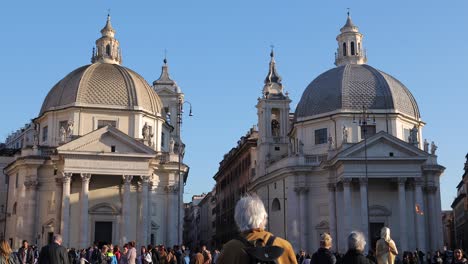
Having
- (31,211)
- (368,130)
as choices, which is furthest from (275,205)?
(31,211)

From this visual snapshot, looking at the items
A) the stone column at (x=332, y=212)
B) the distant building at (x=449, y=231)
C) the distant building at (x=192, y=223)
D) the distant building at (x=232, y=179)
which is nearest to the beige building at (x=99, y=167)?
the stone column at (x=332, y=212)

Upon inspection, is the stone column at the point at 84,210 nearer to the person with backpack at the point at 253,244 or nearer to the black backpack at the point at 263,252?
the person with backpack at the point at 253,244

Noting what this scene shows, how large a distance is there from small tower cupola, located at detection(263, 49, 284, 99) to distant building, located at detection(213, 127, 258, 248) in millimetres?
7853

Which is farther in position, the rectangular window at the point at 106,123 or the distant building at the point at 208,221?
the distant building at the point at 208,221

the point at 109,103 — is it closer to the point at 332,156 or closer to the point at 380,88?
the point at 332,156

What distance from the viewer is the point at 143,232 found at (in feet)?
172

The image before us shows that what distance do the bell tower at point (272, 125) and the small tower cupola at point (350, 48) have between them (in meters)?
7.61

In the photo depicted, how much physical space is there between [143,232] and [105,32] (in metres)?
23.7

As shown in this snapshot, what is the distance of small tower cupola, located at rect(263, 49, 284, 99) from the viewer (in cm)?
7169

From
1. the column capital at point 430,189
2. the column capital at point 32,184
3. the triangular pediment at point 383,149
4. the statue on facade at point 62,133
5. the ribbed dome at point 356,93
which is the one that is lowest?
the column capital at point 430,189

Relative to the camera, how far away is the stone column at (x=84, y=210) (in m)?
50.6

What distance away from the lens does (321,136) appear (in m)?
62.5

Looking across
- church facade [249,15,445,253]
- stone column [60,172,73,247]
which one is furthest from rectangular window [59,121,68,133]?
church facade [249,15,445,253]

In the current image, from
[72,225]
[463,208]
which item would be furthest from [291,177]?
[463,208]
